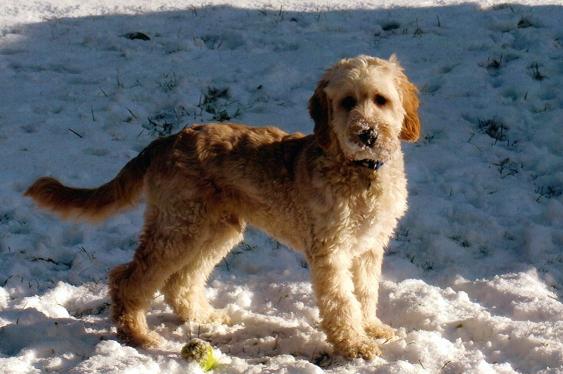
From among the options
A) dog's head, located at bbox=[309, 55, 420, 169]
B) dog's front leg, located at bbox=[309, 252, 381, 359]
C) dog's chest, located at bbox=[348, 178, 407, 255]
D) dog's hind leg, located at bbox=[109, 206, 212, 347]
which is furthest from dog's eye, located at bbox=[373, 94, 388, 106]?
dog's hind leg, located at bbox=[109, 206, 212, 347]

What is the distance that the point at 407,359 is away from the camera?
14.7 feet

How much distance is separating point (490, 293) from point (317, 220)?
1.59 meters

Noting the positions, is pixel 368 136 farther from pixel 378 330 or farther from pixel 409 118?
pixel 378 330

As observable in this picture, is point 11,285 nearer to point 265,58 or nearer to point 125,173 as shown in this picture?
point 125,173

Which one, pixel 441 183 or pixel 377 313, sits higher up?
pixel 441 183

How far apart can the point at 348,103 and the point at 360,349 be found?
1479 mm

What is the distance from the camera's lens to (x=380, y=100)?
4.52 m

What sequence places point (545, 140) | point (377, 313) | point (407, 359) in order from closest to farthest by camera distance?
1. point (407, 359)
2. point (377, 313)
3. point (545, 140)

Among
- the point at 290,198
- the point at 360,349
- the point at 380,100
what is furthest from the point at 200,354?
the point at 380,100

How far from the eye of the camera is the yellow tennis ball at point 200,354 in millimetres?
4270

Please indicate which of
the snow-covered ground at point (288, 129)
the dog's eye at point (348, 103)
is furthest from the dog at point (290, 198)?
the snow-covered ground at point (288, 129)

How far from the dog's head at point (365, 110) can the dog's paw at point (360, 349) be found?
1.06 meters

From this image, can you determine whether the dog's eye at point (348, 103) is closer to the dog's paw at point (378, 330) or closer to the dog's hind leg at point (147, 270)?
the dog's hind leg at point (147, 270)

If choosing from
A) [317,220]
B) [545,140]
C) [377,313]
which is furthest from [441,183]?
[317,220]
